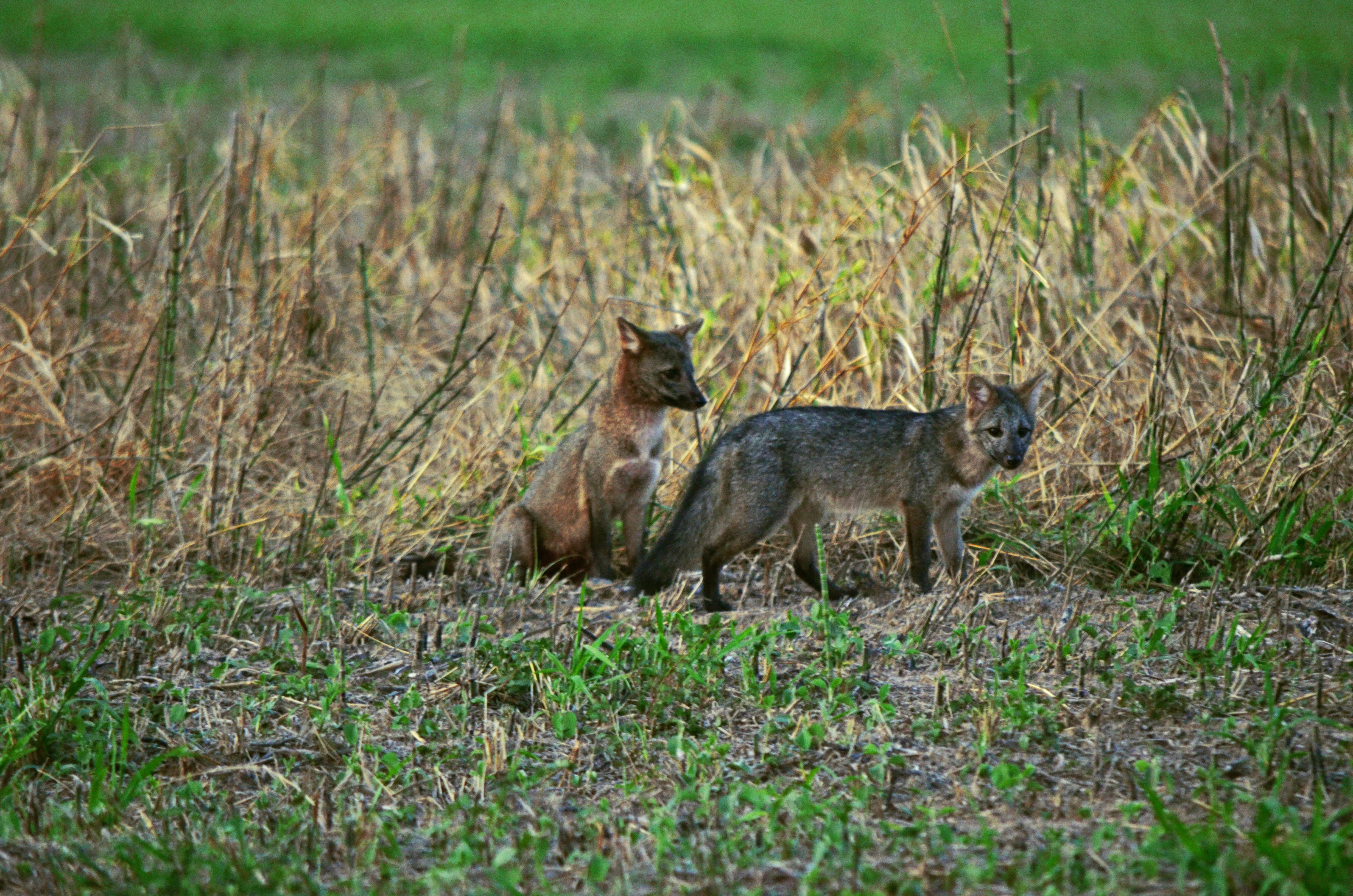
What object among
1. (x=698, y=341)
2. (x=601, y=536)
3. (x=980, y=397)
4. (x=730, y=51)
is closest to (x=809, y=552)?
(x=980, y=397)

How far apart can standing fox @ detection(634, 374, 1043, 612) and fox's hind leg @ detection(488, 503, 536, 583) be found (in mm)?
564

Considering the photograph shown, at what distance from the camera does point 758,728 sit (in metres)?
3.86

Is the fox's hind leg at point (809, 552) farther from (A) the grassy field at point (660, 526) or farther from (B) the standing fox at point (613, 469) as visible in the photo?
(B) the standing fox at point (613, 469)

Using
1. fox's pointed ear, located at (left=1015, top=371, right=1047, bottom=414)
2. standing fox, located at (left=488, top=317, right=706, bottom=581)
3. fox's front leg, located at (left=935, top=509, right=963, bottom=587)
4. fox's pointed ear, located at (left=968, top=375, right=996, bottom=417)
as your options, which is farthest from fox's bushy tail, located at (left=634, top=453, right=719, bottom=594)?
fox's pointed ear, located at (left=1015, top=371, right=1047, bottom=414)

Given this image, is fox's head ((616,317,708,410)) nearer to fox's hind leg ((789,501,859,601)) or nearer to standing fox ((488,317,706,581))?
standing fox ((488,317,706,581))

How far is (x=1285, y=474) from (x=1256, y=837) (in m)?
2.34

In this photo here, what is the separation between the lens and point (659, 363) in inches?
227

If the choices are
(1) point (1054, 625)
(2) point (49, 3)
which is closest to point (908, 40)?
(2) point (49, 3)

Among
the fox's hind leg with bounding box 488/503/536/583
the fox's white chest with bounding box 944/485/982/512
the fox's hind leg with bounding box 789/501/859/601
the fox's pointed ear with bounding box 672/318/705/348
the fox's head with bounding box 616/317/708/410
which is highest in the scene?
the fox's pointed ear with bounding box 672/318/705/348

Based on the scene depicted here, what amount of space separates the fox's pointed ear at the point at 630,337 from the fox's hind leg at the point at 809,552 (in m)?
0.99

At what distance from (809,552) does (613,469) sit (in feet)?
3.04

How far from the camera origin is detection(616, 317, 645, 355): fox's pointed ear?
571cm

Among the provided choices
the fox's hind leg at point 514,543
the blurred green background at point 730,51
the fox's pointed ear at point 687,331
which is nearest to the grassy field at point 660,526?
the fox's hind leg at point 514,543

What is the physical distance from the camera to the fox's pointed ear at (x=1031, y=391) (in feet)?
16.5
